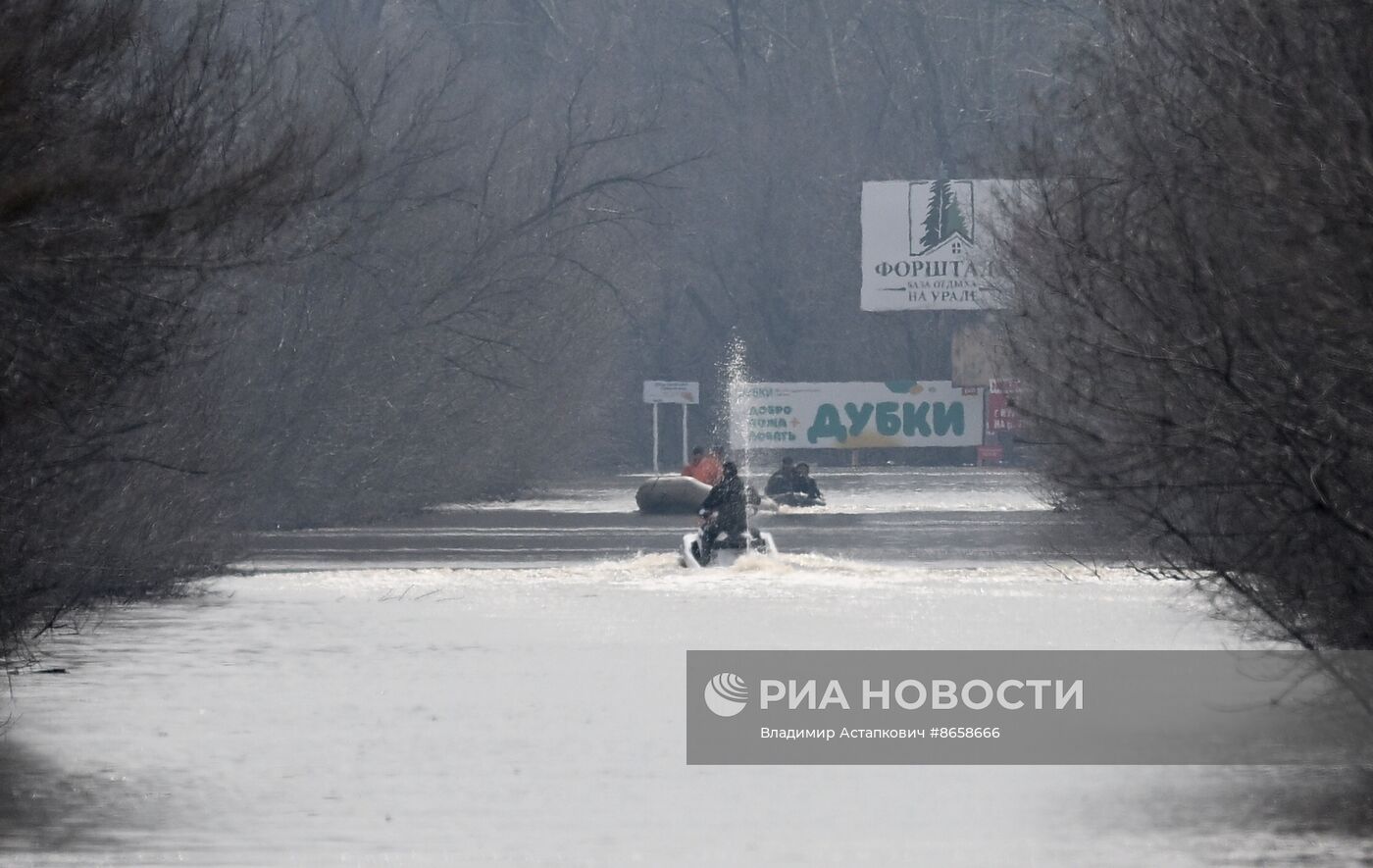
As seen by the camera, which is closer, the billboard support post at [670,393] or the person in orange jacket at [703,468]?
the person in orange jacket at [703,468]

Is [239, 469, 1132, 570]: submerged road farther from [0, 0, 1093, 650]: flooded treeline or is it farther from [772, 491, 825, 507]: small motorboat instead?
[0, 0, 1093, 650]: flooded treeline

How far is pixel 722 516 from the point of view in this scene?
28734 millimetres

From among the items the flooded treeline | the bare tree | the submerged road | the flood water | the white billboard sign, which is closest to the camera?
the flood water

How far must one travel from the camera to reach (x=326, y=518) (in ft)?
134

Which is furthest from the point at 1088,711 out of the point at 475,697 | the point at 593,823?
the point at 593,823

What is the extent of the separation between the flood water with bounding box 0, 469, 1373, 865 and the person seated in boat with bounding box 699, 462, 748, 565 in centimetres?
66

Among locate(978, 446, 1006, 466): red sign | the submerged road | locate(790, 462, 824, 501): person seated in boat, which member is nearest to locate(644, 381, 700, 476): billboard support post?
locate(978, 446, 1006, 466): red sign

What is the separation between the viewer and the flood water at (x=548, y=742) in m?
11.0

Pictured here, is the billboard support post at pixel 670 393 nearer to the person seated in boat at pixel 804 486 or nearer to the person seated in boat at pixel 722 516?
the person seated in boat at pixel 804 486

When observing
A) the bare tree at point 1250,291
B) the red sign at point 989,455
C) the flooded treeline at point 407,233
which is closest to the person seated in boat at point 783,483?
the flooded treeline at point 407,233

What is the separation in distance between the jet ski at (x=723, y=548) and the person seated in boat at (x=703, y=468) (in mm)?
12354

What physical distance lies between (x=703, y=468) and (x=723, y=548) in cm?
1425

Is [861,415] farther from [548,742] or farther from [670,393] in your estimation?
[548,742]

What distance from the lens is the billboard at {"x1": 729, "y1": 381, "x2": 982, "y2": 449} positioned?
2655 inches
